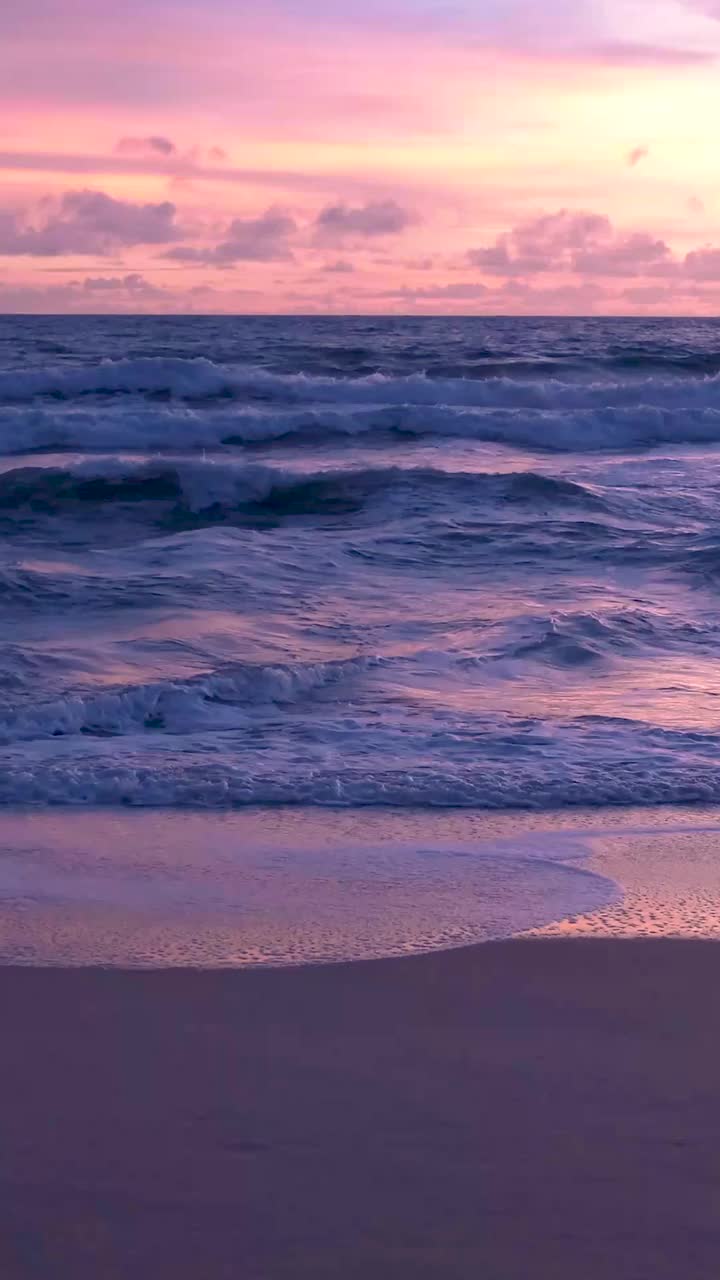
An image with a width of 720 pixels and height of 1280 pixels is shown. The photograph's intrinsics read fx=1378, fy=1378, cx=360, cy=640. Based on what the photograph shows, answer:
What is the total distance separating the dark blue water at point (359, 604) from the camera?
5340 mm

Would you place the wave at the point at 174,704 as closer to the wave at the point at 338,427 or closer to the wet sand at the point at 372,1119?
the wet sand at the point at 372,1119

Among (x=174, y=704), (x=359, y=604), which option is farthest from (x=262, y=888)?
(x=359, y=604)

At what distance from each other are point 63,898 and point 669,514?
1038cm

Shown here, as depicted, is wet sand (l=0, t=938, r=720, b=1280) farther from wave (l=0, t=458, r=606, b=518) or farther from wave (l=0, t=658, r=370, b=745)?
wave (l=0, t=458, r=606, b=518)

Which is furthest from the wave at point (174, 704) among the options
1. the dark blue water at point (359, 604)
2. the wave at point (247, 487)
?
the wave at point (247, 487)

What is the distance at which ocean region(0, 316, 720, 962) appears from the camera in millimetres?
5273

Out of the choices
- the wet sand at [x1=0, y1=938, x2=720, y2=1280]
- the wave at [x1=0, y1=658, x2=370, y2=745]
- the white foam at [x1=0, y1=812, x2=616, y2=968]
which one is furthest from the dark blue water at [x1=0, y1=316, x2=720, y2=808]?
the wet sand at [x1=0, y1=938, x2=720, y2=1280]

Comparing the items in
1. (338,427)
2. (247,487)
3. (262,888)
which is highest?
(338,427)

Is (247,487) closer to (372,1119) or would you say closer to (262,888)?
(262,888)

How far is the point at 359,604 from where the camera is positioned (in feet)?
29.9

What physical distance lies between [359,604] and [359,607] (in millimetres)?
112

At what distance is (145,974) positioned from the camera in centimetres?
341

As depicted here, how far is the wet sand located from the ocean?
1557mm

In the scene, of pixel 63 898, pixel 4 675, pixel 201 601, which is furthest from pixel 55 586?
pixel 63 898
